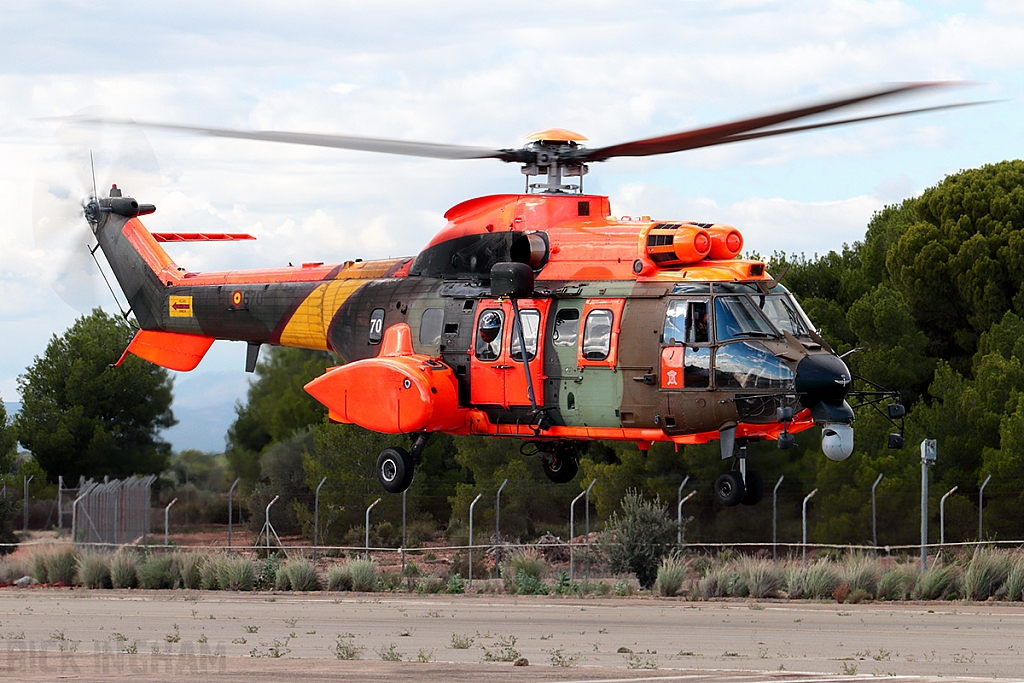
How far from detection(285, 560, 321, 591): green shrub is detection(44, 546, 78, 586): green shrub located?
6748mm

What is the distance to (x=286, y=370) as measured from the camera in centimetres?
5953

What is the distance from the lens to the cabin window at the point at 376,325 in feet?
80.0

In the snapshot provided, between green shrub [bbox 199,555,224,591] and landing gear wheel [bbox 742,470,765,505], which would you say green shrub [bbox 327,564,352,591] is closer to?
green shrub [bbox 199,555,224,591]

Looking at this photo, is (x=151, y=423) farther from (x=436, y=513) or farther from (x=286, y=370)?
(x=436, y=513)

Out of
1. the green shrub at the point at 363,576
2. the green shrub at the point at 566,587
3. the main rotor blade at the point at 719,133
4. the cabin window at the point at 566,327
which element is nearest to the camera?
the main rotor blade at the point at 719,133

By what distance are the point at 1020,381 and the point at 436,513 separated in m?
17.8

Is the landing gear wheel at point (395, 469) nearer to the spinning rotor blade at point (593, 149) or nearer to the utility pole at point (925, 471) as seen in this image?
the spinning rotor blade at point (593, 149)

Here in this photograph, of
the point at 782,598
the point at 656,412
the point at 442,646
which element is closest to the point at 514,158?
the point at 656,412

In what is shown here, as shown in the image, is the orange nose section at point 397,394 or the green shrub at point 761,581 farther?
the green shrub at point 761,581

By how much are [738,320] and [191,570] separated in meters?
24.7

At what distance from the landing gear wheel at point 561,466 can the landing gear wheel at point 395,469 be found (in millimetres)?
2509

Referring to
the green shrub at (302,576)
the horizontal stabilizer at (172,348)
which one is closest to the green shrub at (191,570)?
the green shrub at (302,576)

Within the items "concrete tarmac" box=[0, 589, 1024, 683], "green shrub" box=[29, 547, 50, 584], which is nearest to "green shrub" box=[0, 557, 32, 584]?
"green shrub" box=[29, 547, 50, 584]

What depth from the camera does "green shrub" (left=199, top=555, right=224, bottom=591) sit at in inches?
1578
